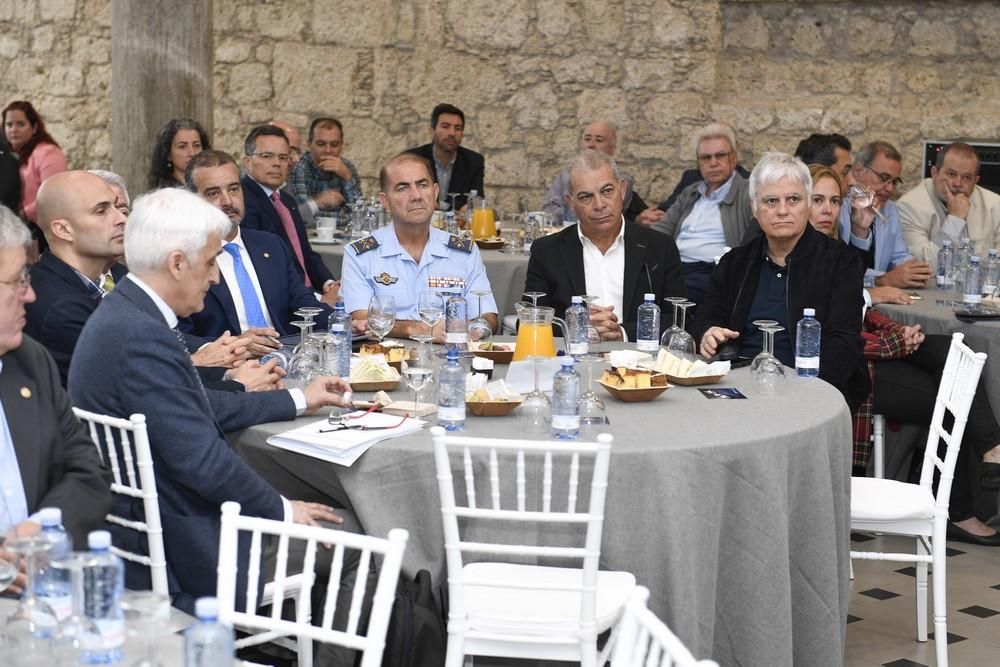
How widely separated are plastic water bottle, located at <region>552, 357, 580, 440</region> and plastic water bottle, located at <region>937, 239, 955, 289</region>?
3.79 m

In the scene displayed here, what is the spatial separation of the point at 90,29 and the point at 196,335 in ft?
20.6

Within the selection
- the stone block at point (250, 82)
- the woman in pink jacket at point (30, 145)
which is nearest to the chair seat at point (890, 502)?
the woman in pink jacket at point (30, 145)

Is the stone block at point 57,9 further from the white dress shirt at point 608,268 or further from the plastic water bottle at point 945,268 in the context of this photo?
the plastic water bottle at point 945,268

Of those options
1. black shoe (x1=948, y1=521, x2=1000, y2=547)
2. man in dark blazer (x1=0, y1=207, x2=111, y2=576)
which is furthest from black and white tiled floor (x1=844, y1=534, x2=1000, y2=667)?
man in dark blazer (x1=0, y1=207, x2=111, y2=576)

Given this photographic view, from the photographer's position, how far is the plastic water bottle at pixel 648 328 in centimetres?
449

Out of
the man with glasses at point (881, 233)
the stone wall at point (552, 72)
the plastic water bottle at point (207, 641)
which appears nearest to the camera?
the plastic water bottle at point (207, 641)

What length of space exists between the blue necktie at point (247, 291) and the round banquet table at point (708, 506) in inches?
54.4

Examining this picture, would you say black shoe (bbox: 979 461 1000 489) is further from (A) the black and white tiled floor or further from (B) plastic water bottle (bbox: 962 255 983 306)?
(B) plastic water bottle (bbox: 962 255 983 306)

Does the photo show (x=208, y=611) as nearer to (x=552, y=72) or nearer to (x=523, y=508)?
(x=523, y=508)

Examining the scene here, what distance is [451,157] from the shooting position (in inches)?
381

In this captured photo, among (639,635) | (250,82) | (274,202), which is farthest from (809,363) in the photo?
(250,82)

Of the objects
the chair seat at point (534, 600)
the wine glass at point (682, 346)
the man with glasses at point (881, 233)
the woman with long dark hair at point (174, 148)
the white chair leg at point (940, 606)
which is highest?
the woman with long dark hair at point (174, 148)

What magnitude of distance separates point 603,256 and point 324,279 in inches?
72.5

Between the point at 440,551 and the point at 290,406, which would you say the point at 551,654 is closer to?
the point at 440,551
